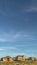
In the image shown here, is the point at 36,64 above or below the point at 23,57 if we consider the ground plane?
below

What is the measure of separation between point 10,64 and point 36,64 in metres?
11.5

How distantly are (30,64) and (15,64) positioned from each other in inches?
271

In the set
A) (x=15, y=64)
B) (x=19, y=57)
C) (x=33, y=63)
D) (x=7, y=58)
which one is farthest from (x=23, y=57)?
(x=15, y=64)

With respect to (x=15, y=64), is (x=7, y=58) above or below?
above

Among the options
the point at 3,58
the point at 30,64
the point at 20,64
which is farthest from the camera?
the point at 3,58

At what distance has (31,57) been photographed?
309 feet

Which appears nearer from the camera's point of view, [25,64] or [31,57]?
[25,64]

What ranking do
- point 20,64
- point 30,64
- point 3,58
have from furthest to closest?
point 3,58
point 30,64
point 20,64

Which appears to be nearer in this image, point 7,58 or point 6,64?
point 6,64

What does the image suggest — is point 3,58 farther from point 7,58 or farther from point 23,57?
point 23,57

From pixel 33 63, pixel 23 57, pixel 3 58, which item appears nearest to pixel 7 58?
pixel 3 58

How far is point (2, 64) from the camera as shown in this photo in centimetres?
6053

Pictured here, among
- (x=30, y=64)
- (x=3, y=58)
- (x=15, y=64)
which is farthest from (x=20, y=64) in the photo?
(x=3, y=58)

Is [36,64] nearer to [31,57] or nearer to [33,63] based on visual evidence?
[33,63]
